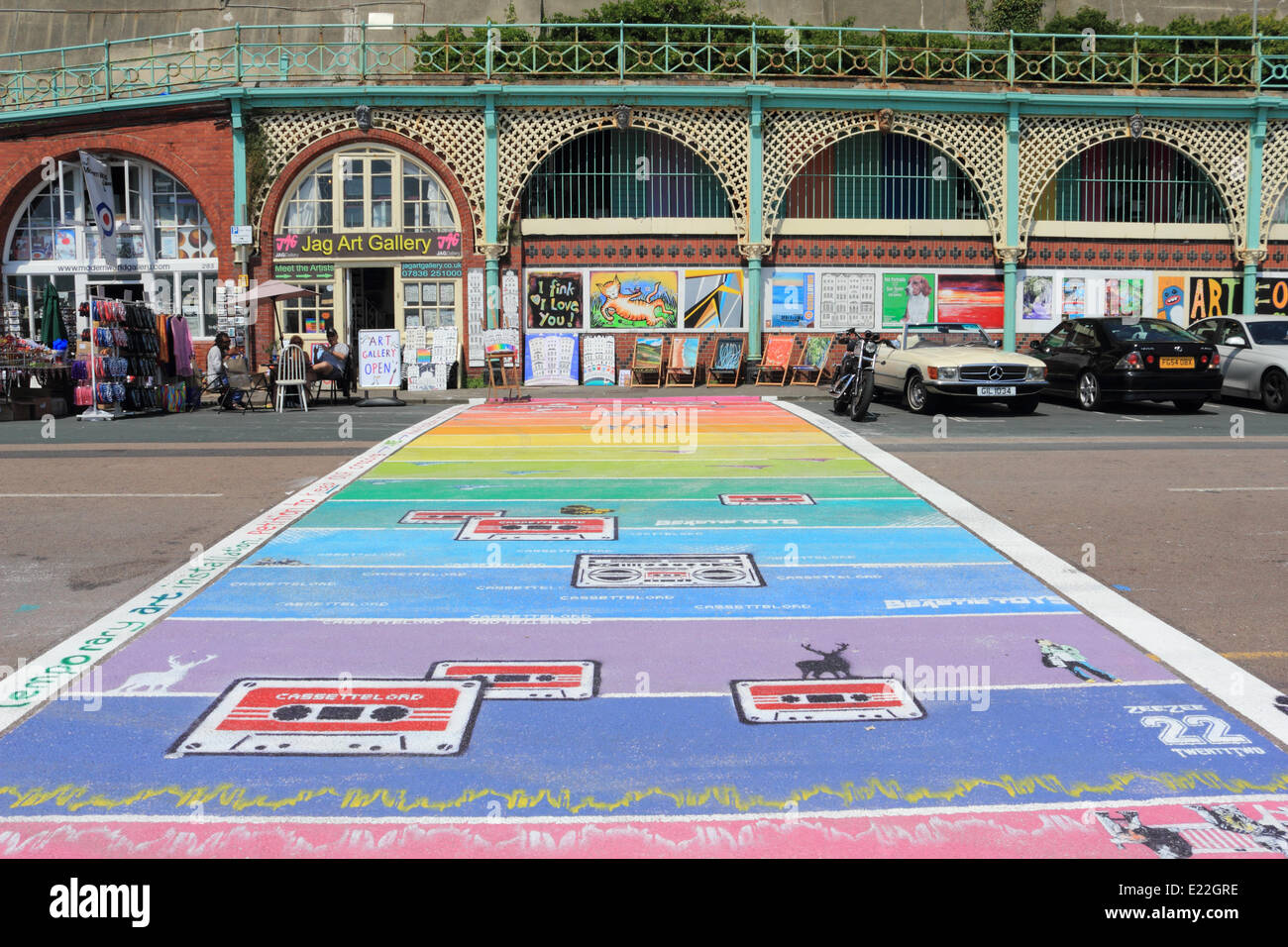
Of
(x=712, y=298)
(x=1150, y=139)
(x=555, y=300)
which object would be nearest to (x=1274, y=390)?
(x=1150, y=139)

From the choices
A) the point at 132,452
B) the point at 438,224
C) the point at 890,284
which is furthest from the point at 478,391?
the point at 132,452

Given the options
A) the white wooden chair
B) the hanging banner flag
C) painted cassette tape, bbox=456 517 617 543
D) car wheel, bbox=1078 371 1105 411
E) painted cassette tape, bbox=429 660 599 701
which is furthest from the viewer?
the hanging banner flag

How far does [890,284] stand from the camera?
26.7 metres

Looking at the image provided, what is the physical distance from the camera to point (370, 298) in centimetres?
2792

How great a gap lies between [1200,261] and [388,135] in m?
18.1

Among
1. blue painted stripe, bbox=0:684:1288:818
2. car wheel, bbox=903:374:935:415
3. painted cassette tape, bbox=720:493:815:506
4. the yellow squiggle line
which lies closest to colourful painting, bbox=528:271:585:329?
car wheel, bbox=903:374:935:415

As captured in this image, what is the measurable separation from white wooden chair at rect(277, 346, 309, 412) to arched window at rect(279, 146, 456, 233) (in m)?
5.08

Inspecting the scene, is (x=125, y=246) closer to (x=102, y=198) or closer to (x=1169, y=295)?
(x=102, y=198)

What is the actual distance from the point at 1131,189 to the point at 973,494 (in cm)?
1997

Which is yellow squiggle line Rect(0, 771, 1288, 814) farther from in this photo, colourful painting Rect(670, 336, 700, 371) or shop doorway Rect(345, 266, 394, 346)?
shop doorway Rect(345, 266, 394, 346)

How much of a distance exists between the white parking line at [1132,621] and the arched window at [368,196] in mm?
17610

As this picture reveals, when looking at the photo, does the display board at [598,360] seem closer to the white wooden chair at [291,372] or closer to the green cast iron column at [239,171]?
the white wooden chair at [291,372]

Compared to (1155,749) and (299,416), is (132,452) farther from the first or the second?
(1155,749)

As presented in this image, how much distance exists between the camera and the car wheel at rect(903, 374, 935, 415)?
19.3 m
